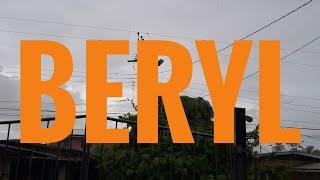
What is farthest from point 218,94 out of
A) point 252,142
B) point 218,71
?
Result: point 252,142

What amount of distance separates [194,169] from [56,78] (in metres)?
3.33

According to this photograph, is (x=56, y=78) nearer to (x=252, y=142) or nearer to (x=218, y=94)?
(x=218, y=94)
